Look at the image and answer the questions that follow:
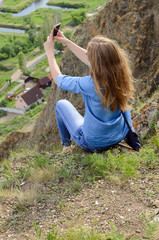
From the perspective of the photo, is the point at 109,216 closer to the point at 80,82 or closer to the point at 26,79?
the point at 80,82

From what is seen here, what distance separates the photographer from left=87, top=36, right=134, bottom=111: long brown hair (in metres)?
3.14

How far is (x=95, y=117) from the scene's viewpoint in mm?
3689

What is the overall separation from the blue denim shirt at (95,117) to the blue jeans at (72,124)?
0.19 metres

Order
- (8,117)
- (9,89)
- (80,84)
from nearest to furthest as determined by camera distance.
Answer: (80,84) < (8,117) < (9,89)

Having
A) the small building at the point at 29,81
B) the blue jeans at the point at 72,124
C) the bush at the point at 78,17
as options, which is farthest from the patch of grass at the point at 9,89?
the blue jeans at the point at 72,124

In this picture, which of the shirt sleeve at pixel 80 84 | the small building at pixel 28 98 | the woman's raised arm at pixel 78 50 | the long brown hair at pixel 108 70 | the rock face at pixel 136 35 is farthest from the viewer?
the small building at pixel 28 98

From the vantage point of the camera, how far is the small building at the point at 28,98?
38.3 m

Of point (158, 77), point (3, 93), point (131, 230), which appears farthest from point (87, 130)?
point (3, 93)

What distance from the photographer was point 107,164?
Answer: 3.82 meters

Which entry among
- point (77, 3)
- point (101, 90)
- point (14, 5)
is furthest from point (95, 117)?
point (14, 5)

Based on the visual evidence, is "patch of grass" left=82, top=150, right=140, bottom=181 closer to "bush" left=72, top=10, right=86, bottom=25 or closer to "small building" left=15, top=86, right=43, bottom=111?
"small building" left=15, top=86, right=43, bottom=111

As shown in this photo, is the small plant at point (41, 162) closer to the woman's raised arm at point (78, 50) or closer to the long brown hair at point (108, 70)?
the long brown hair at point (108, 70)

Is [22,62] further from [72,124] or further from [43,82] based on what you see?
[72,124]

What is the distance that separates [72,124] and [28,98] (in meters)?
35.4
